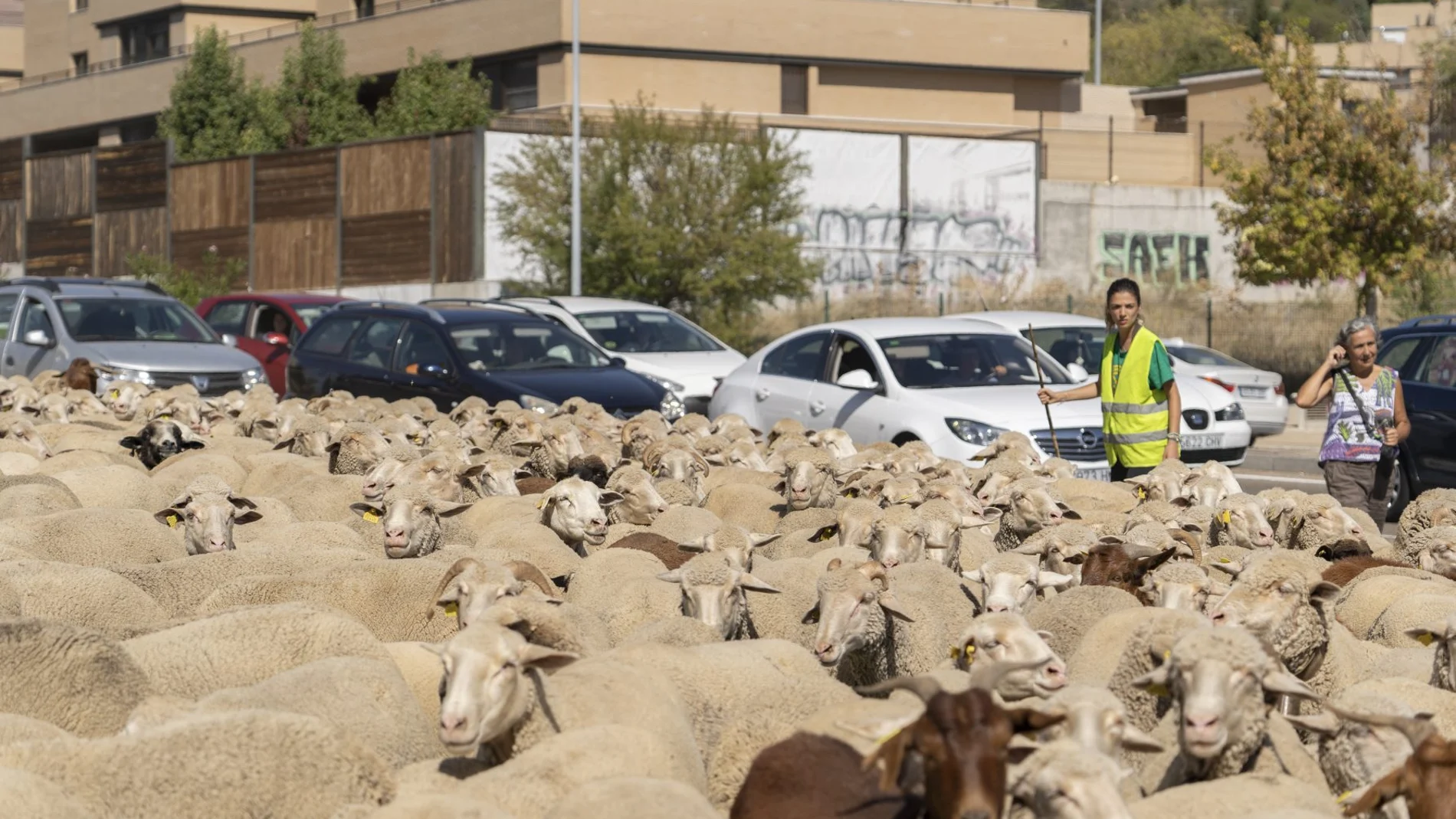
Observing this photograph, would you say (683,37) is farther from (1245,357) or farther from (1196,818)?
(1196,818)

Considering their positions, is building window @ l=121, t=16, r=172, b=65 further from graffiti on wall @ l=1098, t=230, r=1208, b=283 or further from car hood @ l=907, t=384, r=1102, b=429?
car hood @ l=907, t=384, r=1102, b=429

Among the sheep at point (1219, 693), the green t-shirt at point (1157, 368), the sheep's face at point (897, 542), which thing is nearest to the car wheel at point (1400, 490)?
the green t-shirt at point (1157, 368)

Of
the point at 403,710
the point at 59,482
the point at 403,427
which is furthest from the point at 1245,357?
the point at 403,710

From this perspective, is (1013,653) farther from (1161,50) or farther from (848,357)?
(1161,50)

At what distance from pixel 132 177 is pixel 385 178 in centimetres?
1043

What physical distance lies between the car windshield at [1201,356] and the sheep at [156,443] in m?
13.9

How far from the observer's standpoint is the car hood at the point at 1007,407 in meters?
13.6

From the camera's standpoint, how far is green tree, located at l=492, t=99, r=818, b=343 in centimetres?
3186

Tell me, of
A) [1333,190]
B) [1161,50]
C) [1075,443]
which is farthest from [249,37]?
[1161,50]

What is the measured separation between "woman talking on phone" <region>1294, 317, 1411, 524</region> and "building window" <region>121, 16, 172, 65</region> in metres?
52.7

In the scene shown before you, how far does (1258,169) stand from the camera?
1152 inches

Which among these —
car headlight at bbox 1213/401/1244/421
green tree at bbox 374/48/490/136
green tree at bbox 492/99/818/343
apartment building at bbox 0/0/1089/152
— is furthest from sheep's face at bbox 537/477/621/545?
green tree at bbox 374/48/490/136

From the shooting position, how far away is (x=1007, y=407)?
1369 centimetres

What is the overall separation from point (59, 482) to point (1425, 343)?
31.9ft
